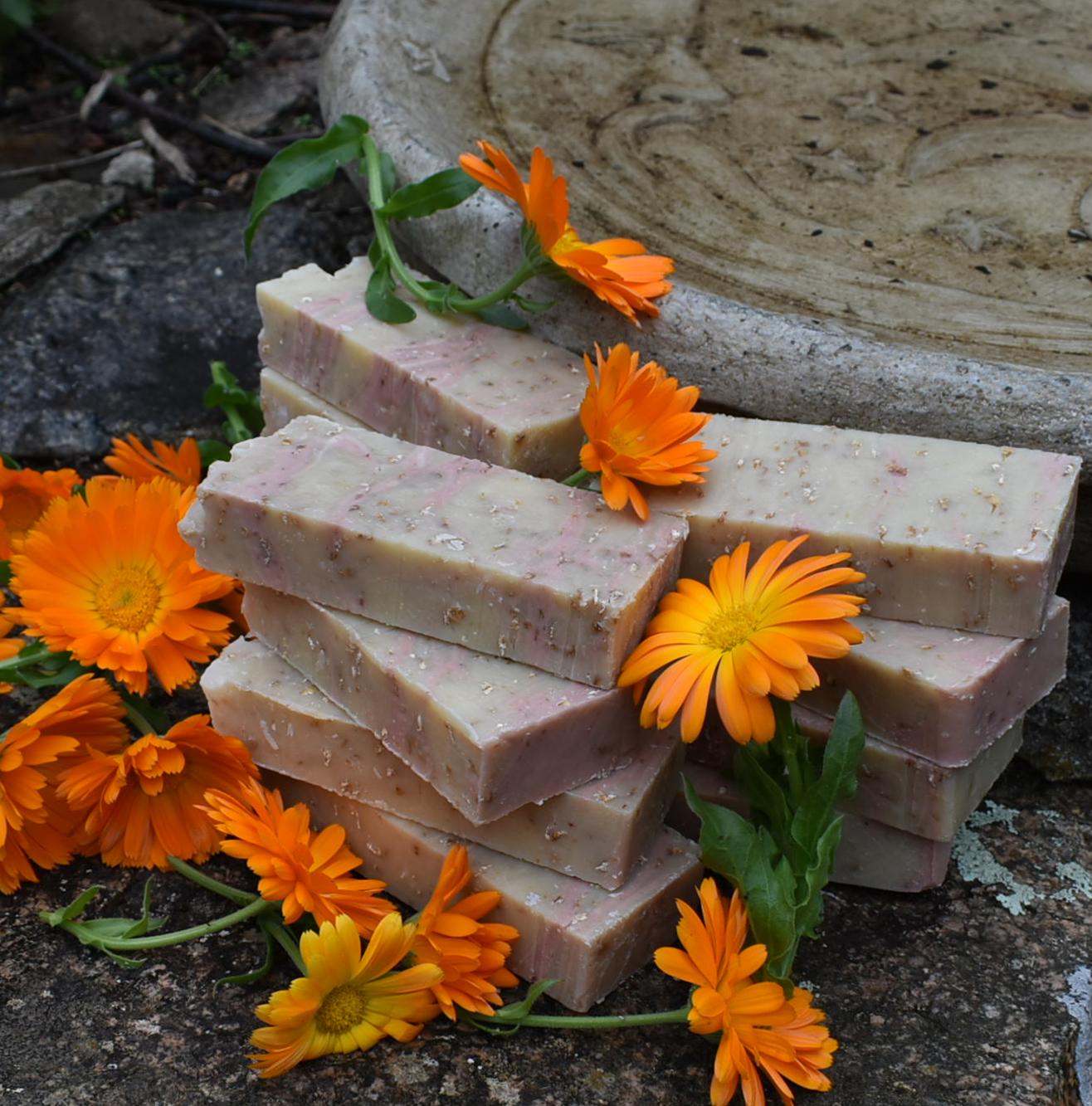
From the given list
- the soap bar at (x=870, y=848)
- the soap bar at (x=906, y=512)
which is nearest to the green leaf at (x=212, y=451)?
the soap bar at (x=906, y=512)

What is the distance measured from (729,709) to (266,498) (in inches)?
24.1

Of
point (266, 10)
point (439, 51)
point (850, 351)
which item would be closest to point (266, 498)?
point (850, 351)

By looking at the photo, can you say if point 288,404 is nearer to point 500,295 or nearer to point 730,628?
point 500,295

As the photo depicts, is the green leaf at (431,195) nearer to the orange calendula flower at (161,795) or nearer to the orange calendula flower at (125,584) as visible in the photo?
the orange calendula flower at (125,584)

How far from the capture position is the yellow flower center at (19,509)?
2162 mm

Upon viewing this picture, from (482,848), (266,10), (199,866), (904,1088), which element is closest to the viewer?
(904,1088)

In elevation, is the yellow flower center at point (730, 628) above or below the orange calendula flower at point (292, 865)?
above

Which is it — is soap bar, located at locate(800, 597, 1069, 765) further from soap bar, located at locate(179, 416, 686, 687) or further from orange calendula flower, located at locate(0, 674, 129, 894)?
orange calendula flower, located at locate(0, 674, 129, 894)

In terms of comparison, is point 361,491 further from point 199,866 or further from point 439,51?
point 439,51

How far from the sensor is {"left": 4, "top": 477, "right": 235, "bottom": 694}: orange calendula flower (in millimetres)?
1851

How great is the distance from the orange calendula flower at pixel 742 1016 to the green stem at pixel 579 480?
567 millimetres

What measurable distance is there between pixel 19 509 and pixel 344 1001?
3.39 ft

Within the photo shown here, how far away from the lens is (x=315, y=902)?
1621 millimetres

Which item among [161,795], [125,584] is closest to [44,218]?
[125,584]
